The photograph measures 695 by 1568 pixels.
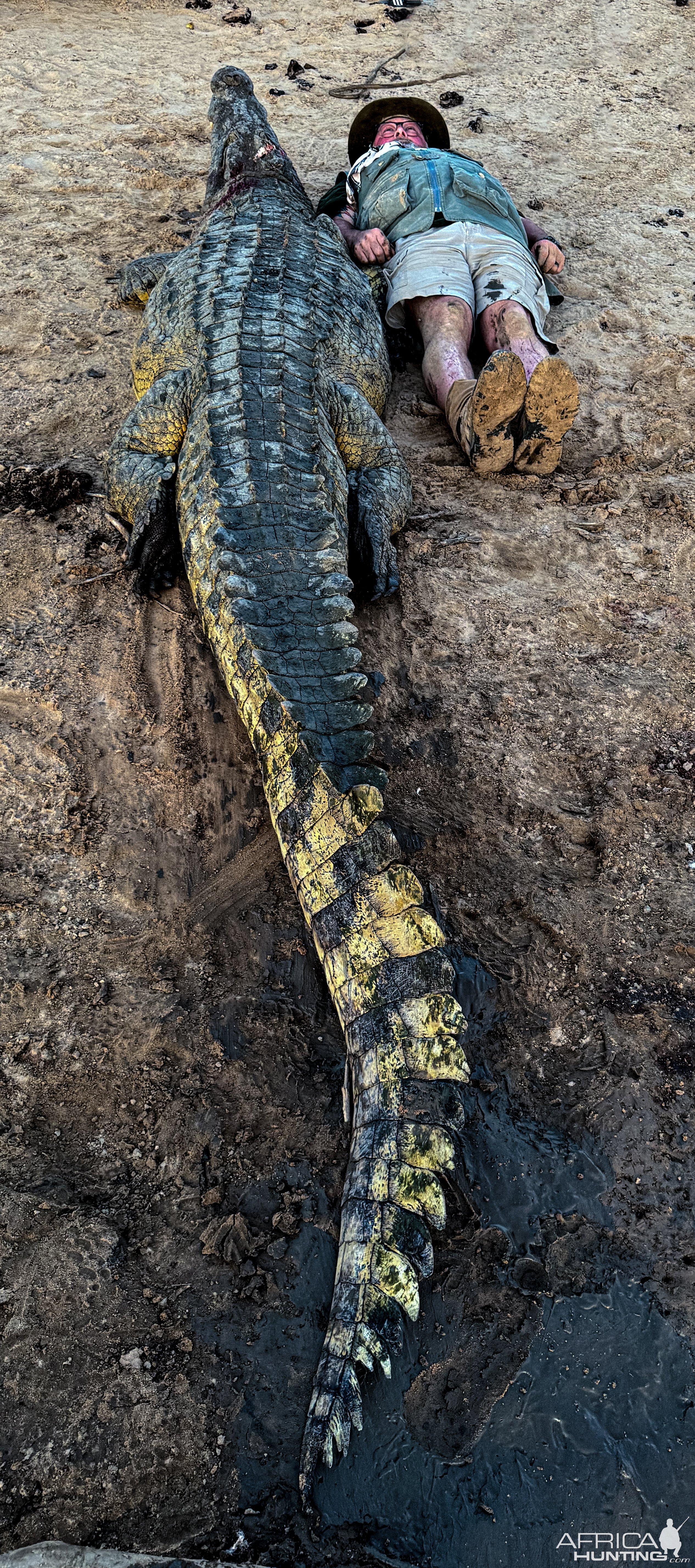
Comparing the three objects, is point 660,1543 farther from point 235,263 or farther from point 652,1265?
point 235,263

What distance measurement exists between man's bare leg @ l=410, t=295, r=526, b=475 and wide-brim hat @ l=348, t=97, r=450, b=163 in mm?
1524

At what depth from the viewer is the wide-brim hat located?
14.6ft

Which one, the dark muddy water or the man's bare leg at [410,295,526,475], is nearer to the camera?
the dark muddy water

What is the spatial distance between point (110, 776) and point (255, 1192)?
3.46 feet

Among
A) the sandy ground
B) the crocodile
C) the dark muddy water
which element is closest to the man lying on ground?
the sandy ground

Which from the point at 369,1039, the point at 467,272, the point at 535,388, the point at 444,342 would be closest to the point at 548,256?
the point at 467,272

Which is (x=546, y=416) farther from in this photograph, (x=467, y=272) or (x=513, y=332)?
(x=467, y=272)

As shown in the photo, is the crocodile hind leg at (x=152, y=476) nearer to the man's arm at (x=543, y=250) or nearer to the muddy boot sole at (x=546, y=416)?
the muddy boot sole at (x=546, y=416)

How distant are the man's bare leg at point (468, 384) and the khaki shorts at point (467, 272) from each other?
66 millimetres

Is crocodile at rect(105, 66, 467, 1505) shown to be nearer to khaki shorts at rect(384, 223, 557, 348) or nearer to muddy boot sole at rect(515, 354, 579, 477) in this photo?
khaki shorts at rect(384, 223, 557, 348)

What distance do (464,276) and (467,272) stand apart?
0.05 meters

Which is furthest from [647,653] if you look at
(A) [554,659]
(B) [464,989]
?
(B) [464,989]

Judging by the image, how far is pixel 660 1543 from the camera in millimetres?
1278

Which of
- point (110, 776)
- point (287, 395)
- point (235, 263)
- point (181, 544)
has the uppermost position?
point (235, 263)
